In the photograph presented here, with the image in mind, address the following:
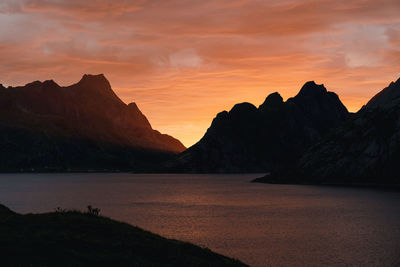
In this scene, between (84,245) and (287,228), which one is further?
→ (287,228)

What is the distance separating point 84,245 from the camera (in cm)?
3784

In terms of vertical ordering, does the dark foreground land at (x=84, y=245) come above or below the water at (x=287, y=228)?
above

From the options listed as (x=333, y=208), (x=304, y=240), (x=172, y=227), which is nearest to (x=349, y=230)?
(x=304, y=240)

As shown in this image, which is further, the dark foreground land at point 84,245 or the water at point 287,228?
the water at point 287,228

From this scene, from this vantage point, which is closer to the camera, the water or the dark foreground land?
the dark foreground land

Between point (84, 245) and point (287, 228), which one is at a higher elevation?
point (84, 245)

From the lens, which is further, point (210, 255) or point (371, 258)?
point (371, 258)

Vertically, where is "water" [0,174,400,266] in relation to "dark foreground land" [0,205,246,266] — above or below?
below

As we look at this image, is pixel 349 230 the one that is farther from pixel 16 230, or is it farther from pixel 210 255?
pixel 16 230

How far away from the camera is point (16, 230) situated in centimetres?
3981

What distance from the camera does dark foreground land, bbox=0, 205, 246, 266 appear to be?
34.3 m

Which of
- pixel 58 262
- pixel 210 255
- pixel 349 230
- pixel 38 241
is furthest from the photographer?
pixel 349 230

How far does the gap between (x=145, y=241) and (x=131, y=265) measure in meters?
7.19

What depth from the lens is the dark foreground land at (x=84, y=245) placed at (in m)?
34.3
